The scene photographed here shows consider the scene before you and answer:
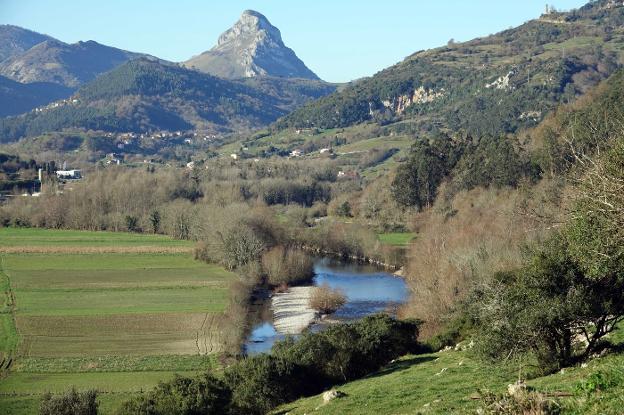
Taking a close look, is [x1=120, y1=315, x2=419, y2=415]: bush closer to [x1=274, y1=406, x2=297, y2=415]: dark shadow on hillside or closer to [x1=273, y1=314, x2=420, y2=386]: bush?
[x1=273, y1=314, x2=420, y2=386]: bush

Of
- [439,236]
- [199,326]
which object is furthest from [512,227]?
[199,326]

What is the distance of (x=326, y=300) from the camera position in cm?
6184

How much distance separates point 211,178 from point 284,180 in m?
13.3

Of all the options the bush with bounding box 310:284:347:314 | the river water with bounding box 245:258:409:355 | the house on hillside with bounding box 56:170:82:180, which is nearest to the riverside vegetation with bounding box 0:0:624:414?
the bush with bounding box 310:284:347:314

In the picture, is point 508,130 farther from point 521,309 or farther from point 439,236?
point 521,309

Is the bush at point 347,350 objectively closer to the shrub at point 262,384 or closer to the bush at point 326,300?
the shrub at point 262,384

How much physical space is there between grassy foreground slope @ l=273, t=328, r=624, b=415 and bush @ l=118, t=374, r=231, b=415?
2.16 meters

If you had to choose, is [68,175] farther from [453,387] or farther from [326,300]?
[453,387]

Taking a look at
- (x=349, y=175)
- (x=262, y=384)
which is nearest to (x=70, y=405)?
(x=262, y=384)

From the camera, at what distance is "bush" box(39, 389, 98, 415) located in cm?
2892

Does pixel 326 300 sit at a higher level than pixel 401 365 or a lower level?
lower

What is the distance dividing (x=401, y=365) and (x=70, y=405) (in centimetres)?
1268

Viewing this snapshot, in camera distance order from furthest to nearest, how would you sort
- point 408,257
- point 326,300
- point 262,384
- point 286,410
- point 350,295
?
point 408,257
point 350,295
point 326,300
point 262,384
point 286,410

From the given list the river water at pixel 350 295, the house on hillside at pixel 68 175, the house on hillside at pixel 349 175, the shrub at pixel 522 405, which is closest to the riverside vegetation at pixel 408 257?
the shrub at pixel 522 405
